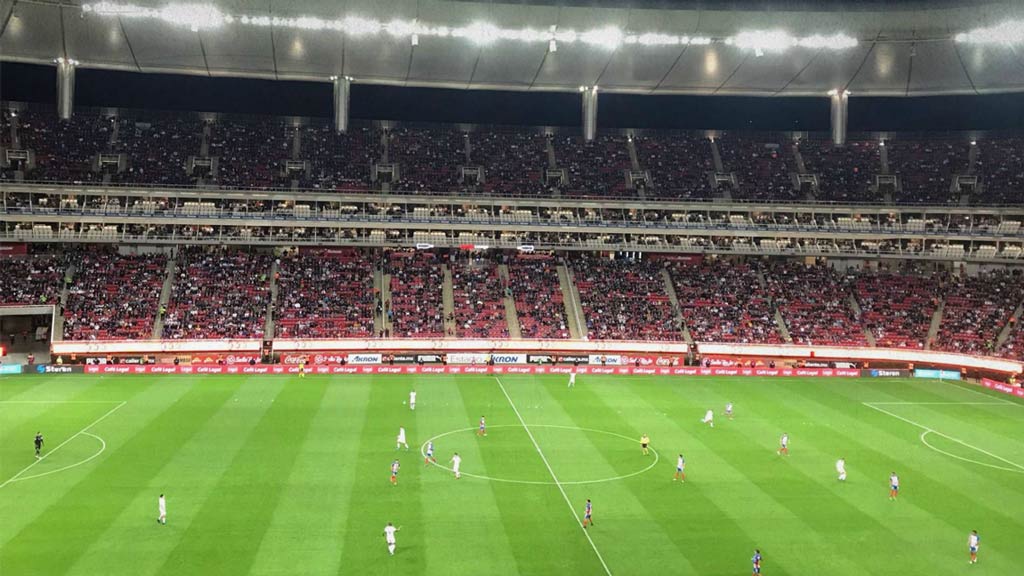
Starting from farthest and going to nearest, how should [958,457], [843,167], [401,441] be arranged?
[843,167], [958,457], [401,441]

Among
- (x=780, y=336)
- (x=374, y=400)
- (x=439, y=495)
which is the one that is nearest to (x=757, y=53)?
(x=780, y=336)

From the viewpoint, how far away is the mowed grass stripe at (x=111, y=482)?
2180 centimetres

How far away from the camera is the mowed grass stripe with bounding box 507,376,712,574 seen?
22781mm

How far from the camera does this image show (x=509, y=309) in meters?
60.9

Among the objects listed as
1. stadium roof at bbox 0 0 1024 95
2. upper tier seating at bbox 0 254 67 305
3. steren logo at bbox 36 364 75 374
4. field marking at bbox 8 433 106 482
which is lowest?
field marking at bbox 8 433 106 482

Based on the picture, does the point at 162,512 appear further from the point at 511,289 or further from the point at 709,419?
the point at 511,289

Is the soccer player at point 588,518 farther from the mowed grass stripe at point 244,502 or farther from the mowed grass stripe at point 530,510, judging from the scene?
the mowed grass stripe at point 244,502

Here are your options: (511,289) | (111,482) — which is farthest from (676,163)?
(111,482)

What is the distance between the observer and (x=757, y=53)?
56.3 m

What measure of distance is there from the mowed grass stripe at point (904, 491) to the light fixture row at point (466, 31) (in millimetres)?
26155

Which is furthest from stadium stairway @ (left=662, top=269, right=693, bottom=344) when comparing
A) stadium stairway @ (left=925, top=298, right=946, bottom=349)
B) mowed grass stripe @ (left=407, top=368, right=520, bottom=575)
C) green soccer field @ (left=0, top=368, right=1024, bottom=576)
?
mowed grass stripe @ (left=407, top=368, right=520, bottom=575)

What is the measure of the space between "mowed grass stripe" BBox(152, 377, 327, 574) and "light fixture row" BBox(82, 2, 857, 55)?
26.7 metres

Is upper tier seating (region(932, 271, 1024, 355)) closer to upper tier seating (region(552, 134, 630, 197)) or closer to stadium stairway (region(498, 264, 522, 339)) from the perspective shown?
upper tier seating (region(552, 134, 630, 197))

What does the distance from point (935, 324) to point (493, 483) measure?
45721 millimetres
